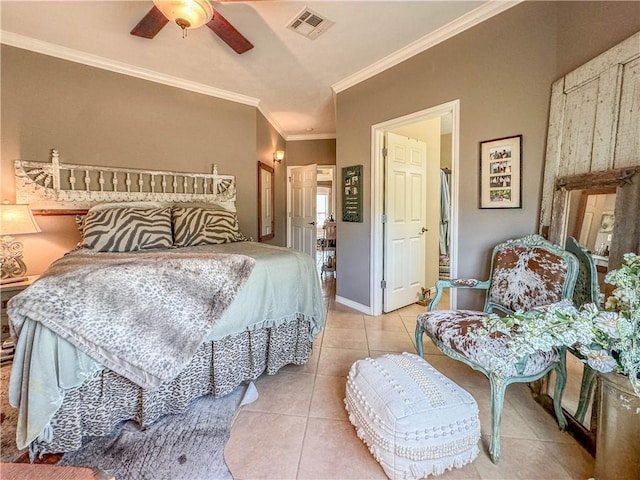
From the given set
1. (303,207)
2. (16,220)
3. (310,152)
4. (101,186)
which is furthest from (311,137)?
(16,220)

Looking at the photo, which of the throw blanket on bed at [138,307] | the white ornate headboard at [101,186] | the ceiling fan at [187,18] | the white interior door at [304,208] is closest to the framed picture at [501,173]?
the throw blanket on bed at [138,307]

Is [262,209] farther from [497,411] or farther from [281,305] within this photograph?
[497,411]

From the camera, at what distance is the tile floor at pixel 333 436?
1.29m

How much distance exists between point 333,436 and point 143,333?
110 centimetres

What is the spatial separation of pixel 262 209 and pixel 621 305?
4020mm

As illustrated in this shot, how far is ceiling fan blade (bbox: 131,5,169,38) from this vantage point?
184 centimetres

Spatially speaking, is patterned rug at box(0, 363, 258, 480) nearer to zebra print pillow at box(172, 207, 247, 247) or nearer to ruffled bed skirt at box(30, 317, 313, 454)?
ruffled bed skirt at box(30, 317, 313, 454)

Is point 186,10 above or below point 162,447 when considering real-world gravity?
above

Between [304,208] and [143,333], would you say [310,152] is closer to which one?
[304,208]

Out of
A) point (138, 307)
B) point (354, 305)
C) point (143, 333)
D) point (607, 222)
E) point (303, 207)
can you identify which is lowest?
point (354, 305)

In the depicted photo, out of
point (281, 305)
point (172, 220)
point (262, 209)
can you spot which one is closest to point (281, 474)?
point (281, 305)

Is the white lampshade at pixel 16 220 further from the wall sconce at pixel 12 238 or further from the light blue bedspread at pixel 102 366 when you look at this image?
the light blue bedspread at pixel 102 366

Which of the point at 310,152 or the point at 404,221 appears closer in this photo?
the point at 404,221

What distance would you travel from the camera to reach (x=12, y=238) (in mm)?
2383
